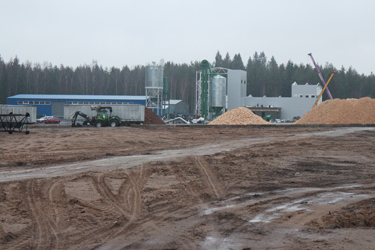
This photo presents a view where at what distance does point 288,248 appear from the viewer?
16.6ft

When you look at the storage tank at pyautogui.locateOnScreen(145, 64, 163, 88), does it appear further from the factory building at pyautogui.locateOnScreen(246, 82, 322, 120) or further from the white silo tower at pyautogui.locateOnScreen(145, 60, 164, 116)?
the factory building at pyautogui.locateOnScreen(246, 82, 322, 120)

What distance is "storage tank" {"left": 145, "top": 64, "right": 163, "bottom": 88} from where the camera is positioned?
52.7 m

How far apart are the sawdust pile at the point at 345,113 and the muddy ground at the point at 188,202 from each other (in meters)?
27.6

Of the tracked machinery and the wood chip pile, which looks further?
the wood chip pile

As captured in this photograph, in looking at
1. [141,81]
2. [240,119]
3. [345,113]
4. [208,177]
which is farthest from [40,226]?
[141,81]

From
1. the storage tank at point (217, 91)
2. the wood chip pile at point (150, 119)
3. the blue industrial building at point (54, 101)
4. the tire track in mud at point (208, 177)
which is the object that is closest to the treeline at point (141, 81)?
the blue industrial building at point (54, 101)

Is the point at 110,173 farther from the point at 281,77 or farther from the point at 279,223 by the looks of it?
the point at 281,77

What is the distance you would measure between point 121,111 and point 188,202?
110 ft

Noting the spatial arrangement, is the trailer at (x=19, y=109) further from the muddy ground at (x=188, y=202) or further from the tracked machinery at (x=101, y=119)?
the muddy ground at (x=188, y=202)

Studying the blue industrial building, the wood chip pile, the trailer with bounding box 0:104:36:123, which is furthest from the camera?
the blue industrial building

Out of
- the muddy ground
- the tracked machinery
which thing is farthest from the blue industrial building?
the muddy ground

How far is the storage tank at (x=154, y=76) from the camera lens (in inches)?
2074

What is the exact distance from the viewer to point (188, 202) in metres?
8.01

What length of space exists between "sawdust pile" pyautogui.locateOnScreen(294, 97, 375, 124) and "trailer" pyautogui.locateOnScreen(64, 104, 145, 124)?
63.2ft
